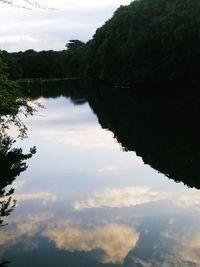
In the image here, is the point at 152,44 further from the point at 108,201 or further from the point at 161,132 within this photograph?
the point at 108,201

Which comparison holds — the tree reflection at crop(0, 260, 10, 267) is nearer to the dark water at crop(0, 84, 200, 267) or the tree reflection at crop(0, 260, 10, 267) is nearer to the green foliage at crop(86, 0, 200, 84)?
the dark water at crop(0, 84, 200, 267)

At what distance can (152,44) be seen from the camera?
7981cm

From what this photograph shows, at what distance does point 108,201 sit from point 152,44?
65057 mm

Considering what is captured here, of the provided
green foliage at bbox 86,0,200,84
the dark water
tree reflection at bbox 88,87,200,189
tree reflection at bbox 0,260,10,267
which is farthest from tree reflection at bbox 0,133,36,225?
green foliage at bbox 86,0,200,84

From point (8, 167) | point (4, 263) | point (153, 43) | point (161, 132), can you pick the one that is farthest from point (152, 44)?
point (4, 263)

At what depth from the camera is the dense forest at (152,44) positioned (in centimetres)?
7400

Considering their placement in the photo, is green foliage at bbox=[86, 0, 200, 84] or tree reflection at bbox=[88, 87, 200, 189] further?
green foliage at bbox=[86, 0, 200, 84]

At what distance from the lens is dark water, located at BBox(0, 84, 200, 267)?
12.0 meters

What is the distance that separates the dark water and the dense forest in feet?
134

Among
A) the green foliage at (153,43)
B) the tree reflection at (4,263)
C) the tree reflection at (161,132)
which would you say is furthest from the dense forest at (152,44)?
the tree reflection at (4,263)

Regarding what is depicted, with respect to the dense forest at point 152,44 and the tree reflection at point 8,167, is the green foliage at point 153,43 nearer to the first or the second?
the dense forest at point 152,44

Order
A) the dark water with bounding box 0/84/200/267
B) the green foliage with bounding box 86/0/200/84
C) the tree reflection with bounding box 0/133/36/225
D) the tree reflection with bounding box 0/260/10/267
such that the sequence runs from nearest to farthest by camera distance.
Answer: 1. the tree reflection with bounding box 0/260/10/267
2. the dark water with bounding box 0/84/200/267
3. the tree reflection with bounding box 0/133/36/225
4. the green foliage with bounding box 86/0/200/84

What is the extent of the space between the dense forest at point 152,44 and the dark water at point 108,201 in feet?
134

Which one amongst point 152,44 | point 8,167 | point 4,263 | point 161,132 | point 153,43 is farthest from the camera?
point 152,44
